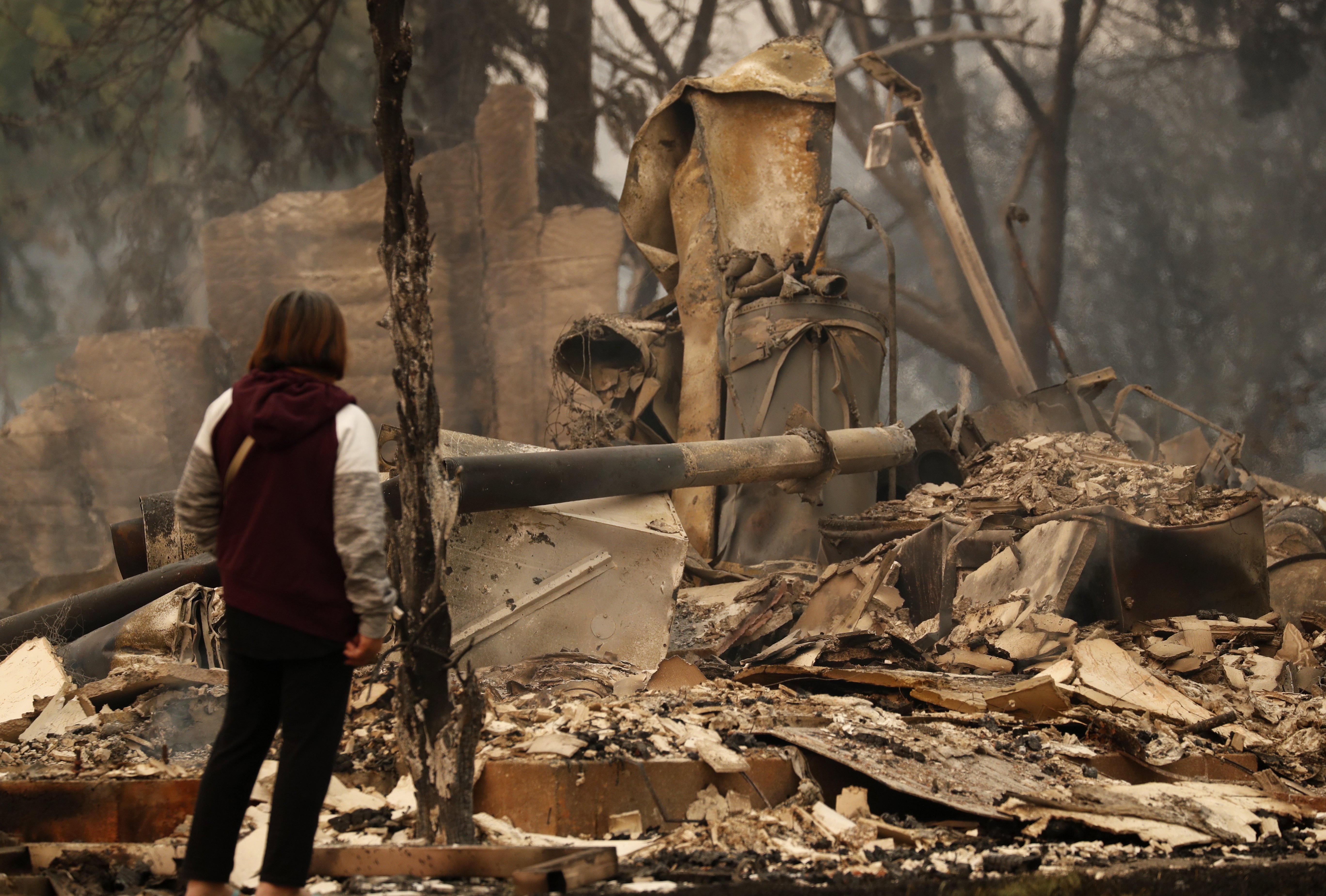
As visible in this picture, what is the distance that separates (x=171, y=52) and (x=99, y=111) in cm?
162

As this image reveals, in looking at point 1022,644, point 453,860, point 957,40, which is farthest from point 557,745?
point 957,40

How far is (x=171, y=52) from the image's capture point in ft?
40.2

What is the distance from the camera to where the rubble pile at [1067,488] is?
6.23m

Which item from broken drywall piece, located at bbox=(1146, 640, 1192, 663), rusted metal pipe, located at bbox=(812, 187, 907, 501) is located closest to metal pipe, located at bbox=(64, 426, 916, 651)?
rusted metal pipe, located at bbox=(812, 187, 907, 501)

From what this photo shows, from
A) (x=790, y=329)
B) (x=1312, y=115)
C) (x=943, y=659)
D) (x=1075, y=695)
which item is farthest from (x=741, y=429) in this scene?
(x=1312, y=115)

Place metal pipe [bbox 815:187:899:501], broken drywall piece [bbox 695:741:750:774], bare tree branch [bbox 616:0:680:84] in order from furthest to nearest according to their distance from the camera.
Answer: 1. bare tree branch [bbox 616:0:680:84]
2. metal pipe [bbox 815:187:899:501]
3. broken drywall piece [bbox 695:741:750:774]

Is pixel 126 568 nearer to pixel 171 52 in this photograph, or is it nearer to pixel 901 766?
pixel 901 766

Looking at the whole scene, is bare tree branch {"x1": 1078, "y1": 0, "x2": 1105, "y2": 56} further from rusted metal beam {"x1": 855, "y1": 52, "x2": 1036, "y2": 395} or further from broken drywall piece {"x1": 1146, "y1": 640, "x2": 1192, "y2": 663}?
broken drywall piece {"x1": 1146, "y1": 640, "x2": 1192, "y2": 663}

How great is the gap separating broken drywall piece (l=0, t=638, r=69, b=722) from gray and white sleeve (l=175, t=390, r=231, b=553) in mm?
2524

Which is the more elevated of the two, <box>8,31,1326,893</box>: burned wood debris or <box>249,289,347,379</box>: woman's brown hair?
<box>249,289,347,379</box>: woman's brown hair

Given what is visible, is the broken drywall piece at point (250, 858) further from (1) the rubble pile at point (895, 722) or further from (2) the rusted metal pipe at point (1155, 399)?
(2) the rusted metal pipe at point (1155, 399)

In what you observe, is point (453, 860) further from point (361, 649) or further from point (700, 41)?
point (700, 41)

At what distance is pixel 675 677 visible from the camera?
4.45m

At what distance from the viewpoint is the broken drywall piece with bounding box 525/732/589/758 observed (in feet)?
10.7
